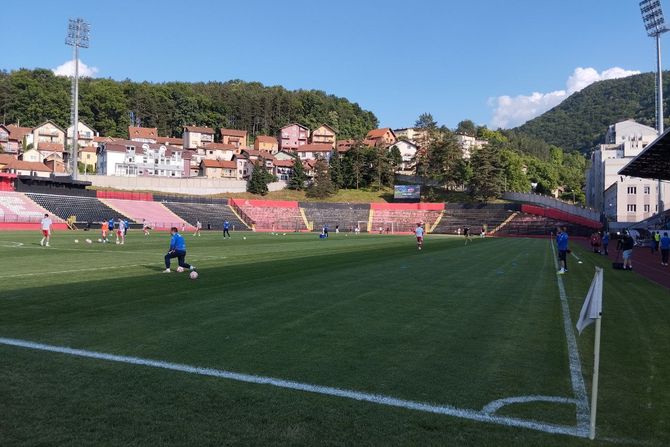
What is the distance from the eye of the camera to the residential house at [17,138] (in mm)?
111375

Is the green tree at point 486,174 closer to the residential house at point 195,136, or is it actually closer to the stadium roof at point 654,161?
the stadium roof at point 654,161

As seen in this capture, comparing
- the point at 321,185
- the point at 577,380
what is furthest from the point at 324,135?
the point at 577,380

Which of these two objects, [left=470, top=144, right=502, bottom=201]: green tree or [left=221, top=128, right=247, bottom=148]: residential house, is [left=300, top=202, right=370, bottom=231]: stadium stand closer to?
[left=470, top=144, right=502, bottom=201]: green tree

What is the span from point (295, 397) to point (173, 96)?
520 feet

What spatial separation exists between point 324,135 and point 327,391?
14566cm

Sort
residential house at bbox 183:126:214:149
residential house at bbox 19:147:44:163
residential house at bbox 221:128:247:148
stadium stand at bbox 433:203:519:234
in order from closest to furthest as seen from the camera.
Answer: stadium stand at bbox 433:203:519:234 → residential house at bbox 19:147:44:163 → residential house at bbox 183:126:214:149 → residential house at bbox 221:128:247:148

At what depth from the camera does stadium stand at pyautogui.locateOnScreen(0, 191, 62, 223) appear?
168 feet

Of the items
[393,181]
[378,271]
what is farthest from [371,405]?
[393,181]

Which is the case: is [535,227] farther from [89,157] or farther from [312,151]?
[89,157]

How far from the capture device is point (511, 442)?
4375 mm

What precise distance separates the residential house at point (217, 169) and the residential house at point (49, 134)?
111ft

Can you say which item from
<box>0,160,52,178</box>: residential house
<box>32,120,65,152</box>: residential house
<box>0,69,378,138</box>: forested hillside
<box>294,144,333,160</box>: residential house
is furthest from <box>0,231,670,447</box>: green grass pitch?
<box>0,69,378,138</box>: forested hillside

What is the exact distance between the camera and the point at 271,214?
8262 centimetres

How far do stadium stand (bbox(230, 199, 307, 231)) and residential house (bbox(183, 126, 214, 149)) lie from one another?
54.1 m
